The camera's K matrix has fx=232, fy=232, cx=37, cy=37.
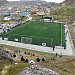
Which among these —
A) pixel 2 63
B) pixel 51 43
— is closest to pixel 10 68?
pixel 2 63

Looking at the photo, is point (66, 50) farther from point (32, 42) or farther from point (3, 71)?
point (3, 71)

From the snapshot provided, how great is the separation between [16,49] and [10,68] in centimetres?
1858

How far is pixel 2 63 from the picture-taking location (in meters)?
21.9

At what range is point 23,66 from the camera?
764 inches

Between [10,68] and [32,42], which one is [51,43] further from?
[10,68]

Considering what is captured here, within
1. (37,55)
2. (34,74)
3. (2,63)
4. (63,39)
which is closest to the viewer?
(34,74)

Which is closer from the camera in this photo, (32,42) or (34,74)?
(34,74)

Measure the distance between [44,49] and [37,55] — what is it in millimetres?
4043

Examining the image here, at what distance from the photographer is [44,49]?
38.3 metres

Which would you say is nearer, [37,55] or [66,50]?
[37,55]

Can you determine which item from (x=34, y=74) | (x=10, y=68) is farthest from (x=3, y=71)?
(x=34, y=74)

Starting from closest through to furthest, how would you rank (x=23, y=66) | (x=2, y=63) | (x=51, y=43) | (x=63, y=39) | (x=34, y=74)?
(x=34, y=74), (x=23, y=66), (x=2, y=63), (x=51, y=43), (x=63, y=39)

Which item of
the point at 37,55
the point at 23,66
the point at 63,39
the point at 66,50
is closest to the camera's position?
the point at 23,66

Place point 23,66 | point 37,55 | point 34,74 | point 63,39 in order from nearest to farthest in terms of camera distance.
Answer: point 34,74 < point 23,66 < point 37,55 < point 63,39
